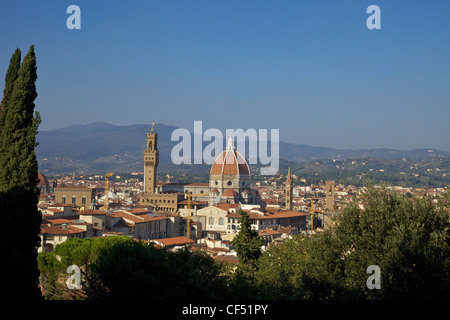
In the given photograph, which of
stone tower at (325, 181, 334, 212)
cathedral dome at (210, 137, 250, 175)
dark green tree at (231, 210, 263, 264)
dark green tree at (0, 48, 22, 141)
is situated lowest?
stone tower at (325, 181, 334, 212)

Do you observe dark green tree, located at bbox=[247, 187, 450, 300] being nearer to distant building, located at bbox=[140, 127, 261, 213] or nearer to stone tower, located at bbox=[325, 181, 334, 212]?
distant building, located at bbox=[140, 127, 261, 213]

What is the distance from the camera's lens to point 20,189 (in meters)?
12.1

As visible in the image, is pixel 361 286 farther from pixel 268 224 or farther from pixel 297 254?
pixel 268 224

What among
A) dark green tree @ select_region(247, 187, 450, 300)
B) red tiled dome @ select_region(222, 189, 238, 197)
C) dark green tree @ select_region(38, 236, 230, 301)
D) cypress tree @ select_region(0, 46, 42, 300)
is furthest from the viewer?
red tiled dome @ select_region(222, 189, 238, 197)

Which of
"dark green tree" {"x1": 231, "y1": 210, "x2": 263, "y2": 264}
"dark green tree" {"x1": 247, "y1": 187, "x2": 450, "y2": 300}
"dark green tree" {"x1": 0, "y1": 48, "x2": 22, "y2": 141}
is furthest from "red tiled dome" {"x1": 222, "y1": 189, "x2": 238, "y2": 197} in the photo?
"dark green tree" {"x1": 0, "y1": 48, "x2": 22, "y2": 141}

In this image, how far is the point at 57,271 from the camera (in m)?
20.2

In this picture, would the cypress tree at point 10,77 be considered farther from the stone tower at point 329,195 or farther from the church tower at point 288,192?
the church tower at point 288,192

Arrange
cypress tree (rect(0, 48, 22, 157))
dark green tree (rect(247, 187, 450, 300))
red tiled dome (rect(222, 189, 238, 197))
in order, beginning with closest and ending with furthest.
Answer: cypress tree (rect(0, 48, 22, 157)) → dark green tree (rect(247, 187, 450, 300)) → red tiled dome (rect(222, 189, 238, 197))

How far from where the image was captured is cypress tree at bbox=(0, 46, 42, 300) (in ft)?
38.0

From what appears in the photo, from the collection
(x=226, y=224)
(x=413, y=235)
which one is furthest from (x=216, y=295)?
(x=226, y=224)

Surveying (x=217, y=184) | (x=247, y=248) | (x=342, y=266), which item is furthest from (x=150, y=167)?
(x=342, y=266)

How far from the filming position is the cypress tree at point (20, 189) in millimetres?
11570

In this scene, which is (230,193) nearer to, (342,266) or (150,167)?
(150,167)
